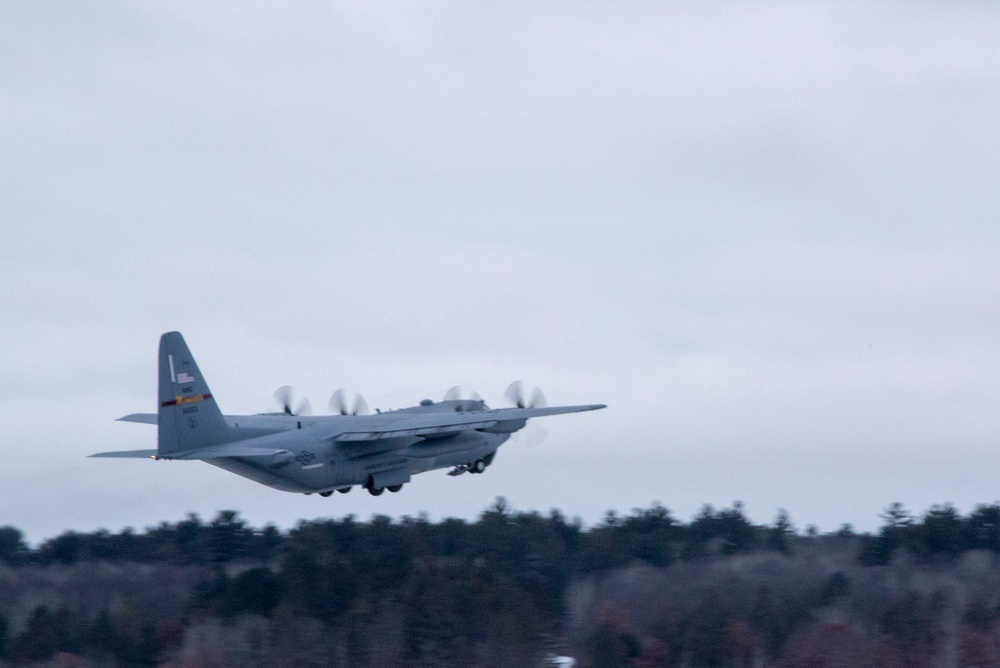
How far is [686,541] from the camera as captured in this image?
3760 inches

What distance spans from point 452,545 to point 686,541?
16259 millimetres

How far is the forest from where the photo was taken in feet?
211

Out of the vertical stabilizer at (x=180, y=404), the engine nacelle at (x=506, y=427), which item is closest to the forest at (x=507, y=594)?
Result: the engine nacelle at (x=506, y=427)

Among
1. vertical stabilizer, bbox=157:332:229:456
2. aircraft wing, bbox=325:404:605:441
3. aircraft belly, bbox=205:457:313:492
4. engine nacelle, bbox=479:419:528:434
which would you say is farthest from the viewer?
engine nacelle, bbox=479:419:528:434

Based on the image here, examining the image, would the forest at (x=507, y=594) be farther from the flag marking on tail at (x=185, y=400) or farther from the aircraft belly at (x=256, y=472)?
the flag marking on tail at (x=185, y=400)

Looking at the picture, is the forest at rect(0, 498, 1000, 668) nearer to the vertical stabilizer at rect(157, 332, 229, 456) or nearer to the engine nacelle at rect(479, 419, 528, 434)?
the engine nacelle at rect(479, 419, 528, 434)

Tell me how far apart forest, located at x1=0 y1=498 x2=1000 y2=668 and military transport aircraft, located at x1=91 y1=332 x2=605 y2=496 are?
32.0 ft

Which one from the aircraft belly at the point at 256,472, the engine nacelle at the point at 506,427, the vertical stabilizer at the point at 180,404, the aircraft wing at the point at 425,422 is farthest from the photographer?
the engine nacelle at the point at 506,427

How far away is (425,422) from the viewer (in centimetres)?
Result: 5684

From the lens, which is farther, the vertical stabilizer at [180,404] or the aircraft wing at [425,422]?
the aircraft wing at [425,422]

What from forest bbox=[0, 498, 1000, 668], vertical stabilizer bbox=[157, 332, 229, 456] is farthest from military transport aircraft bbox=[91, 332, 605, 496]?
forest bbox=[0, 498, 1000, 668]

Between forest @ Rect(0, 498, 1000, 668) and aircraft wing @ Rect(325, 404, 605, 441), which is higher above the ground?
aircraft wing @ Rect(325, 404, 605, 441)

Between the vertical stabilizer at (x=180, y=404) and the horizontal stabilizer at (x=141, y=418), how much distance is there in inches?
349

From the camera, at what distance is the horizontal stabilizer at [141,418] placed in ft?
201
